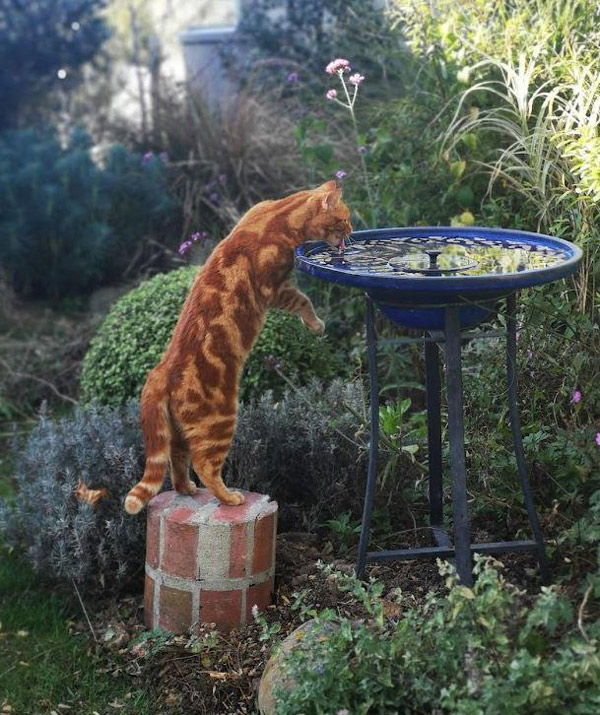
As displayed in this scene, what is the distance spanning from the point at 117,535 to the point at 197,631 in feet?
1.97

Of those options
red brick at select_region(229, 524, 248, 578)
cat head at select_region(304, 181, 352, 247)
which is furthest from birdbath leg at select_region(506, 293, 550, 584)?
red brick at select_region(229, 524, 248, 578)

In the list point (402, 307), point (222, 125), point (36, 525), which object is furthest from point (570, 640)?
point (222, 125)

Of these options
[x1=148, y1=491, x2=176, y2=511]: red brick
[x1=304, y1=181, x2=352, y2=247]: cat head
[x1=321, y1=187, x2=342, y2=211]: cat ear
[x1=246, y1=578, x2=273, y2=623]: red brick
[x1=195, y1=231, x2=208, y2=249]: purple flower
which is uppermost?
[x1=321, y1=187, x2=342, y2=211]: cat ear

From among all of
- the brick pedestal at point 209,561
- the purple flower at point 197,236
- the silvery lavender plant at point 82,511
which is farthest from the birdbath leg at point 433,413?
the purple flower at point 197,236

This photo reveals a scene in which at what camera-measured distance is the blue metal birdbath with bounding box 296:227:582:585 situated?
9.22ft

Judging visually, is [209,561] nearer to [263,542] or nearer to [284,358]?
[263,542]

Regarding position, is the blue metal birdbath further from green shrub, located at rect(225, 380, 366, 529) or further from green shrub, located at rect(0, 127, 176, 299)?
green shrub, located at rect(0, 127, 176, 299)

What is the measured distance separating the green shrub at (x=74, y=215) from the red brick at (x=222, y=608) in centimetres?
437

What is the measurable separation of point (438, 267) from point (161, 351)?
79.9 inches

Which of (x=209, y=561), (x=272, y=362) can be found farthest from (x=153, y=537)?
(x=272, y=362)

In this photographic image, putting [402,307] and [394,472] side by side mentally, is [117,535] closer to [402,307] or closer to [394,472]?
[394,472]

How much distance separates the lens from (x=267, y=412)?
166 inches

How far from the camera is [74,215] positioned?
7.45 metres

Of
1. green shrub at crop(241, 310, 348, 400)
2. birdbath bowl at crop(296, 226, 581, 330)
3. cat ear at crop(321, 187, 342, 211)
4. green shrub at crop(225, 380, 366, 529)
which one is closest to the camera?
birdbath bowl at crop(296, 226, 581, 330)
